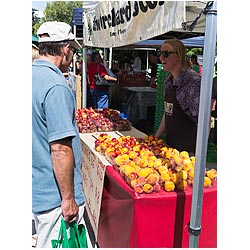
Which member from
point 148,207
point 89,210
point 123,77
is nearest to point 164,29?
point 148,207

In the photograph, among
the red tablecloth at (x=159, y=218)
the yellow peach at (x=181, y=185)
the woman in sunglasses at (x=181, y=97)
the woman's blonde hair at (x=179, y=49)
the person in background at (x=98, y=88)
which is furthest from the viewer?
the person in background at (x=98, y=88)

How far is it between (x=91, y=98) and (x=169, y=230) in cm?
629

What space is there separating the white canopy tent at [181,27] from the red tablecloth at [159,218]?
0.24 meters

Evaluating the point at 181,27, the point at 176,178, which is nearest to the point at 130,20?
the point at 181,27

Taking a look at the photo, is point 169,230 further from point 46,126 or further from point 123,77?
point 123,77

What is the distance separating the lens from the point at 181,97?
10.5ft

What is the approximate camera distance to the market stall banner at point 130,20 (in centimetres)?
235

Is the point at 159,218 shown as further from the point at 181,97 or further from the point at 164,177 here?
the point at 181,97

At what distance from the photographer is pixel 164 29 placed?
243 centimetres

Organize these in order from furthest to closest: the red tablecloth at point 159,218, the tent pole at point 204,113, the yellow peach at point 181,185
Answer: the yellow peach at point 181,185 → the red tablecloth at point 159,218 → the tent pole at point 204,113

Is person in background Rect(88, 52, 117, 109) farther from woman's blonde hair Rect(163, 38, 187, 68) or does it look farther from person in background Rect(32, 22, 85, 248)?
person in background Rect(32, 22, 85, 248)

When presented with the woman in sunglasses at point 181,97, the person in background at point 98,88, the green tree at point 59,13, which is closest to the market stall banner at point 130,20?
the woman in sunglasses at point 181,97

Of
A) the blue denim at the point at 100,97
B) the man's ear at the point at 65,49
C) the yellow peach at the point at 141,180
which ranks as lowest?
the yellow peach at the point at 141,180

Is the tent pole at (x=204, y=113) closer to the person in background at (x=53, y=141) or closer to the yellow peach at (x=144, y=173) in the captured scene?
the yellow peach at (x=144, y=173)
